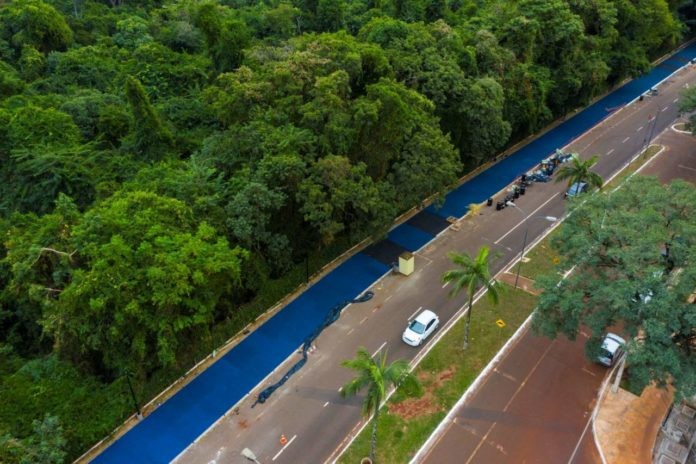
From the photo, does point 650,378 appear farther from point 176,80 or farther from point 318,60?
point 176,80

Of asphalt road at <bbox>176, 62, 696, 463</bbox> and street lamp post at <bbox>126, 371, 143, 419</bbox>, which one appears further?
street lamp post at <bbox>126, 371, 143, 419</bbox>

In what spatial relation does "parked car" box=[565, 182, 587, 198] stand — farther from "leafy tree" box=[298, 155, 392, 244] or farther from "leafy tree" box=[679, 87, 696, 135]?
"leafy tree" box=[298, 155, 392, 244]

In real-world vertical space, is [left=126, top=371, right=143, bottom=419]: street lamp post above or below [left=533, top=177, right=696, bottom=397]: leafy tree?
below

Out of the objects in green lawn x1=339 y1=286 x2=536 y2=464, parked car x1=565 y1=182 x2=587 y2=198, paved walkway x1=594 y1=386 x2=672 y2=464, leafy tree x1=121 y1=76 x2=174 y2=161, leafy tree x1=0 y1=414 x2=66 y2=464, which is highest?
leafy tree x1=121 y1=76 x2=174 y2=161

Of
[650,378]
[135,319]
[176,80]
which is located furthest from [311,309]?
[176,80]

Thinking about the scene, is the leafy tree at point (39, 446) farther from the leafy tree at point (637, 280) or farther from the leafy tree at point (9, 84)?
the leafy tree at point (9, 84)

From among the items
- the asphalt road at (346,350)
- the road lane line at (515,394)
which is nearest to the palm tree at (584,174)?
the asphalt road at (346,350)

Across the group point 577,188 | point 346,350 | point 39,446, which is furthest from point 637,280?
point 39,446

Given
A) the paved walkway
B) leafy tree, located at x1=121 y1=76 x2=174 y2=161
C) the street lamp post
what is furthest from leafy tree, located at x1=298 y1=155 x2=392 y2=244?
the paved walkway
